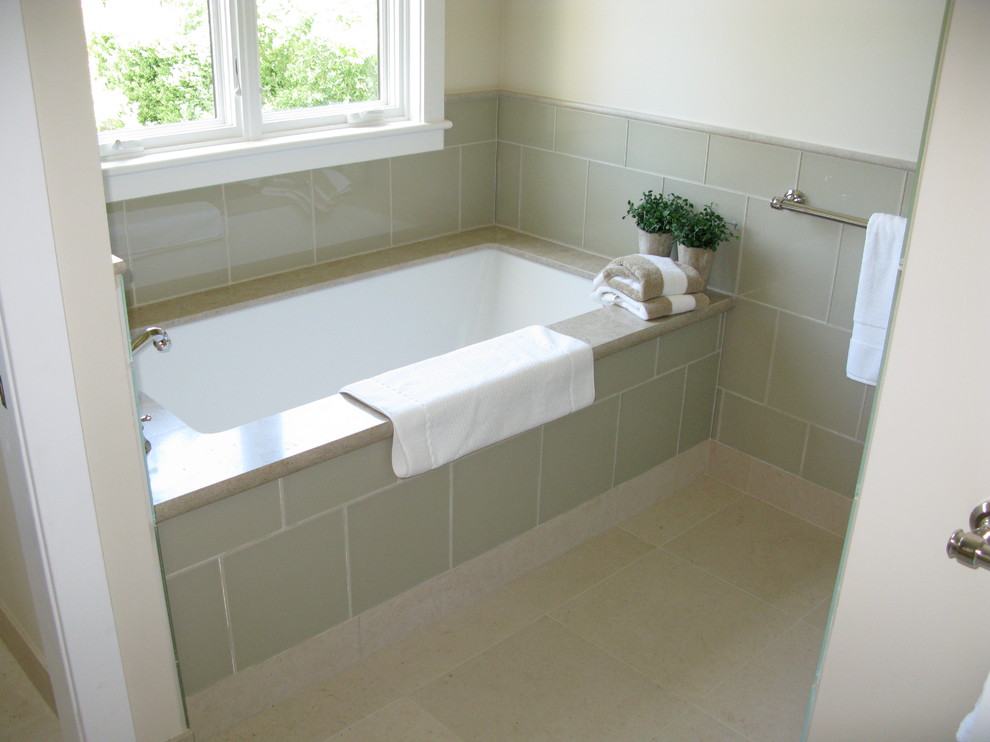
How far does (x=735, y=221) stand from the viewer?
9.38 feet

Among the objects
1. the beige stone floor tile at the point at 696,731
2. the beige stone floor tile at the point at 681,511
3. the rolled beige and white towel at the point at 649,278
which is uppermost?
the rolled beige and white towel at the point at 649,278

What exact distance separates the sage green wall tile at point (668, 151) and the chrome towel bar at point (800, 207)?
0.92ft

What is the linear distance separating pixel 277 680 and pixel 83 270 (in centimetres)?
106

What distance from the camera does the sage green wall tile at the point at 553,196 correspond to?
3262 millimetres

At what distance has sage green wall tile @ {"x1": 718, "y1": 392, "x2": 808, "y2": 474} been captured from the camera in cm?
291

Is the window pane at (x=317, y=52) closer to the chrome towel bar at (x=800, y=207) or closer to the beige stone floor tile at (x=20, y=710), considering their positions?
the chrome towel bar at (x=800, y=207)

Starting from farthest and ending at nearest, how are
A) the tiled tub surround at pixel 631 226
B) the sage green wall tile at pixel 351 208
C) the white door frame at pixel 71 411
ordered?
1. the sage green wall tile at pixel 351 208
2. the tiled tub surround at pixel 631 226
3. the white door frame at pixel 71 411

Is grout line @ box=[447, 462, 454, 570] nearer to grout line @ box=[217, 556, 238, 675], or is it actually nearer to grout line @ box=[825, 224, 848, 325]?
grout line @ box=[217, 556, 238, 675]

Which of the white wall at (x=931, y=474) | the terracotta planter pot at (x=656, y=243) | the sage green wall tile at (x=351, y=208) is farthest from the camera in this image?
the sage green wall tile at (x=351, y=208)

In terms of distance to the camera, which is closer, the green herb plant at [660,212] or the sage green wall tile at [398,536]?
the sage green wall tile at [398,536]

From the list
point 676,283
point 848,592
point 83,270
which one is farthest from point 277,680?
point 676,283

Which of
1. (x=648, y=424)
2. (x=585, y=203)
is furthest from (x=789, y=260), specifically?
(x=585, y=203)

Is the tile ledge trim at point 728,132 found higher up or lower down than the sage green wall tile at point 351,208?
higher up

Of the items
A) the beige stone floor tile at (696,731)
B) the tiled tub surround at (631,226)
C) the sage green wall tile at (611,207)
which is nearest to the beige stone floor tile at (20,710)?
the tiled tub surround at (631,226)
